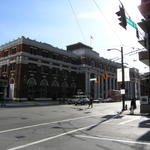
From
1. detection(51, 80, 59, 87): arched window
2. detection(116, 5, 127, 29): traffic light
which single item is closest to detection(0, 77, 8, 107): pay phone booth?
detection(51, 80, 59, 87): arched window

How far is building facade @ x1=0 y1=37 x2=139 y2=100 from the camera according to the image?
52.8 meters

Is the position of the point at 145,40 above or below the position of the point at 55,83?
above

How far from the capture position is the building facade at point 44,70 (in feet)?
173

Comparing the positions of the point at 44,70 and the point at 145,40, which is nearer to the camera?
the point at 145,40

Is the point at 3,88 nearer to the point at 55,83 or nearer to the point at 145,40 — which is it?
the point at 55,83

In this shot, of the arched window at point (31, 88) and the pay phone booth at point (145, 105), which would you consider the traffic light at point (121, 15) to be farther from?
the arched window at point (31, 88)

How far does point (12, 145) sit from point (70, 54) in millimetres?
63957

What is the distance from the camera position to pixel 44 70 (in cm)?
5972

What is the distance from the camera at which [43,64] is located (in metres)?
58.9

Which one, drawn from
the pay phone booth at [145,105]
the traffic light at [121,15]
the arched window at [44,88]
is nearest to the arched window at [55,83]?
the arched window at [44,88]

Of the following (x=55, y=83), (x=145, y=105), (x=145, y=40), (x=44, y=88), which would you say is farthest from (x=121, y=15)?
(x=55, y=83)

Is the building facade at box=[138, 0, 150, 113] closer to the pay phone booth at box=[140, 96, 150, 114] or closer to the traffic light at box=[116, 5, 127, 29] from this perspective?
the pay phone booth at box=[140, 96, 150, 114]

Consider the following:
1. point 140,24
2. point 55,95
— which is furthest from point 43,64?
point 140,24

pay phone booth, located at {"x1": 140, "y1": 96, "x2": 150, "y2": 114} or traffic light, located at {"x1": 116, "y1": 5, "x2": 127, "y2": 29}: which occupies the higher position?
traffic light, located at {"x1": 116, "y1": 5, "x2": 127, "y2": 29}
